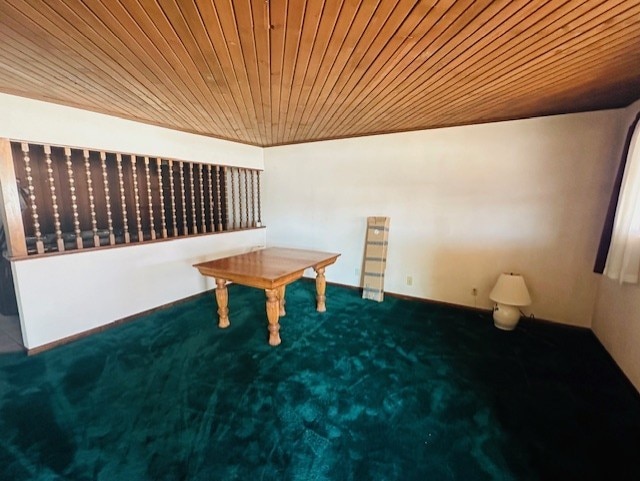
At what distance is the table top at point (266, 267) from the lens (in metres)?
2.48

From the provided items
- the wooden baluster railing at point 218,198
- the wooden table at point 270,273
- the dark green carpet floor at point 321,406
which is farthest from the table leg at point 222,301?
the wooden baluster railing at point 218,198

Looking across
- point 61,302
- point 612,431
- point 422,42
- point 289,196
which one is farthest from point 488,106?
point 61,302

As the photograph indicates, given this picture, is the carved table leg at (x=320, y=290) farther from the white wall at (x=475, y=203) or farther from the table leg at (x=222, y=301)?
the table leg at (x=222, y=301)

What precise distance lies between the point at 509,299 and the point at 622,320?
0.79m

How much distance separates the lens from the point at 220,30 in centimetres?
145

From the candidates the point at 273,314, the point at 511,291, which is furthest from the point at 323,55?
the point at 511,291

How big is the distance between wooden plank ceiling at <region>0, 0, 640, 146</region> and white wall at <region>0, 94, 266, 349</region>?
21cm

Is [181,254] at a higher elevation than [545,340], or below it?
higher

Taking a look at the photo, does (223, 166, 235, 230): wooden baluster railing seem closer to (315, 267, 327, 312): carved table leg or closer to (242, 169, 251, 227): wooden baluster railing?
(242, 169, 251, 227): wooden baluster railing

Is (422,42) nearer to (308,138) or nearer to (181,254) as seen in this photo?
(308,138)

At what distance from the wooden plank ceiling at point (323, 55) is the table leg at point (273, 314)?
1775 mm

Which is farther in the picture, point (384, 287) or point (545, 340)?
point (384, 287)

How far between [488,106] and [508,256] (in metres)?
1.64

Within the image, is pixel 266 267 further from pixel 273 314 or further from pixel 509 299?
pixel 509 299
